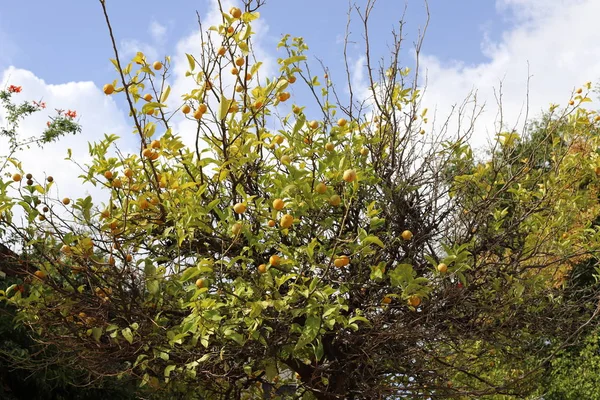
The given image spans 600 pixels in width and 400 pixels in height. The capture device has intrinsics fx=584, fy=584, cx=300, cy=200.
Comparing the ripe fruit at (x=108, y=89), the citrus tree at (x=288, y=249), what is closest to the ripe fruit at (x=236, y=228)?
the citrus tree at (x=288, y=249)

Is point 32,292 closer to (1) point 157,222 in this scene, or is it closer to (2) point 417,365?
(1) point 157,222

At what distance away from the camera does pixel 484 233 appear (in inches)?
152

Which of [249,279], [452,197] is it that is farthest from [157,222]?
[452,197]

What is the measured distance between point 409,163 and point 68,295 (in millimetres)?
2330

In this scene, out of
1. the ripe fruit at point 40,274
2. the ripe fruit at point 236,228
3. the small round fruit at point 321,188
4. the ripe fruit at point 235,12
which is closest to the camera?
the ripe fruit at point 236,228

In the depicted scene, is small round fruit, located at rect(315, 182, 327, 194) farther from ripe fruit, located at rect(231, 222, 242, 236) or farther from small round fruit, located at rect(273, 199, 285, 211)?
ripe fruit, located at rect(231, 222, 242, 236)

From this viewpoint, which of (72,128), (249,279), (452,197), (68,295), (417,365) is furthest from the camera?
(72,128)

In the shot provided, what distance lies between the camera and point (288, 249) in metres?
3.23

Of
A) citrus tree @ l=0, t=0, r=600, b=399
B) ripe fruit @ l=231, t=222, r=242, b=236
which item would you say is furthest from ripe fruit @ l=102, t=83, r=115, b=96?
ripe fruit @ l=231, t=222, r=242, b=236

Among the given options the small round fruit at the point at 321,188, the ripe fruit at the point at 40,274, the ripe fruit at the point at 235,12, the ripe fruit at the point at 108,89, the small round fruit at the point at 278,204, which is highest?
the ripe fruit at the point at 235,12

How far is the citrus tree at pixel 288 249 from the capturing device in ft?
9.59

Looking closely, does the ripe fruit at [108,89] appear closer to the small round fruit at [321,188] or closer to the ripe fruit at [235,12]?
the ripe fruit at [235,12]

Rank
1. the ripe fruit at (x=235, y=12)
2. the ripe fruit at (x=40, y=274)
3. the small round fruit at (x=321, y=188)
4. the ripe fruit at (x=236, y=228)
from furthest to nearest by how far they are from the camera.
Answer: the ripe fruit at (x=40, y=274) < the ripe fruit at (x=235, y=12) < the small round fruit at (x=321, y=188) < the ripe fruit at (x=236, y=228)

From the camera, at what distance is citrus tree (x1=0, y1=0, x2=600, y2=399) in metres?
2.92
